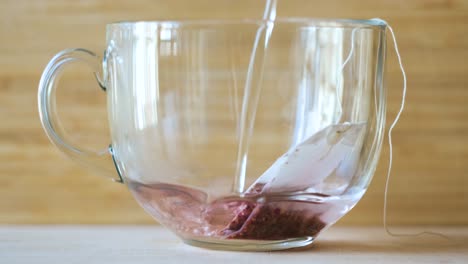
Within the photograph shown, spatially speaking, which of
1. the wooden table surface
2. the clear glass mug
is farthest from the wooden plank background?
the clear glass mug

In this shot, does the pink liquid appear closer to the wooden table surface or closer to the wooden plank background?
the wooden table surface

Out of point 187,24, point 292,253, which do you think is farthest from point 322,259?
point 187,24

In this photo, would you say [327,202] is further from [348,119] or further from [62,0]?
[62,0]

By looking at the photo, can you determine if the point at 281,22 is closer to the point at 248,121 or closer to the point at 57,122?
the point at 248,121

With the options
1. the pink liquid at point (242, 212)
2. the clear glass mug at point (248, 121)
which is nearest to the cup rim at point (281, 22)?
the clear glass mug at point (248, 121)

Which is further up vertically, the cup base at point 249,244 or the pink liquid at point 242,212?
the pink liquid at point 242,212

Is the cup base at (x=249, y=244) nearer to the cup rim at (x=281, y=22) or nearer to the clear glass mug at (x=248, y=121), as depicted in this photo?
the clear glass mug at (x=248, y=121)
